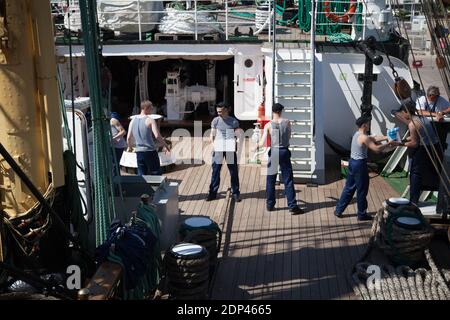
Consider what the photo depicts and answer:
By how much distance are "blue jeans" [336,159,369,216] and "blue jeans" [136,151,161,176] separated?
2673 millimetres

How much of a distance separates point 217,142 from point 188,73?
5.64 meters

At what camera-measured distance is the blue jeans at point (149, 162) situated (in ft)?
28.9

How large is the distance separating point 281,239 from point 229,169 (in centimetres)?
162

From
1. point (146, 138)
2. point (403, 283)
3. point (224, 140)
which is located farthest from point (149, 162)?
point (403, 283)

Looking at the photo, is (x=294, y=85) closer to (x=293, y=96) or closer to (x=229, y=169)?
(x=293, y=96)

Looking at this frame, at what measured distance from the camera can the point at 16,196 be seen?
178 inches

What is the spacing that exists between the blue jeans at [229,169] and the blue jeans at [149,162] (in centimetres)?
82

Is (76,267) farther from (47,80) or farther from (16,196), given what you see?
(47,80)

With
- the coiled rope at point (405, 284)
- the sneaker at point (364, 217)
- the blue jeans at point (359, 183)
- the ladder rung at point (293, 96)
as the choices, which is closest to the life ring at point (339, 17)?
the ladder rung at point (293, 96)

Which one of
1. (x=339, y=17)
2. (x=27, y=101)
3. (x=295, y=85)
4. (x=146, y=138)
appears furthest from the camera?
(x=339, y=17)

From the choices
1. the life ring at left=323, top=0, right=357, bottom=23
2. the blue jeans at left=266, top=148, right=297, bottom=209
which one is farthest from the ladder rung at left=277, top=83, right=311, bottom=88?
the life ring at left=323, top=0, right=357, bottom=23

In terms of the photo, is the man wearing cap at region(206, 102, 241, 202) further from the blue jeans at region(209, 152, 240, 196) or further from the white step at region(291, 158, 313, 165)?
the white step at region(291, 158, 313, 165)

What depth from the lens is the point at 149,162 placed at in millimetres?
8859
